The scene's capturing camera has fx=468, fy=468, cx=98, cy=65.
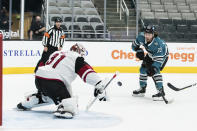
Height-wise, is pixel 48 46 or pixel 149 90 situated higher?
pixel 48 46

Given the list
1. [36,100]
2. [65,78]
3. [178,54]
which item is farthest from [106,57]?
[65,78]

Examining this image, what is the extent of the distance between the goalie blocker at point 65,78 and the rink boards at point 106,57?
4.42 meters

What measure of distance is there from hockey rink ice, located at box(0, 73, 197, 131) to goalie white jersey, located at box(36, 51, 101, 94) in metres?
0.36

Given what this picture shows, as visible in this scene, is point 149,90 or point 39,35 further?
point 39,35

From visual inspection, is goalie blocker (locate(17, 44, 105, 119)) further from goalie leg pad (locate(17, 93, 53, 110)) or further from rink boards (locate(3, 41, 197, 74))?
rink boards (locate(3, 41, 197, 74))

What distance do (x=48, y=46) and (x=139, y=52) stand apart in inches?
79.7

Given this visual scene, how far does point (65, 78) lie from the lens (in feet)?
13.5

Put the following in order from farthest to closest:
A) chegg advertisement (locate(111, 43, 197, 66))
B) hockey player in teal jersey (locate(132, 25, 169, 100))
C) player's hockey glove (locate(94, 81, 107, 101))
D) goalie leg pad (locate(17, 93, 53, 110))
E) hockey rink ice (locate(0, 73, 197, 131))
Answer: chegg advertisement (locate(111, 43, 197, 66))
hockey player in teal jersey (locate(132, 25, 169, 100))
goalie leg pad (locate(17, 93, 53, 110))
player's hockey glove (locate(94, 81, 107, 101))
hockey rink ice (locate(0, 73, 197, 131))

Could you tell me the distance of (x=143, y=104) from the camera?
5.30 m

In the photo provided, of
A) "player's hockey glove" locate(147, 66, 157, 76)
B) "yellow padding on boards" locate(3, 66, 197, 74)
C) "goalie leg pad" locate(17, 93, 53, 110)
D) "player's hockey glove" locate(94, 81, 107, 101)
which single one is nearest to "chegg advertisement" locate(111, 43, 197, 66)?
"yellow padding on boards" locate(3, 66, 197, 74)

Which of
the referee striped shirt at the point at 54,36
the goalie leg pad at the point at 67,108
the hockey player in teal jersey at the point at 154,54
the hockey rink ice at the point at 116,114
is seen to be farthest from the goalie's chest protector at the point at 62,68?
the referee striped shirt at the point at 54,36

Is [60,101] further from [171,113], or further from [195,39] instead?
[195,39]

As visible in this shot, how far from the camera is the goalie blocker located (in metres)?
4.01

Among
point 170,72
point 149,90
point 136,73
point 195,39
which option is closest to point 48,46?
point 149,90
